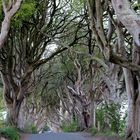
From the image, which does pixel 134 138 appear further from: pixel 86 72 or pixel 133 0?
pixel 86 72

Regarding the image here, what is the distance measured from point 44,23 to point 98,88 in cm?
706

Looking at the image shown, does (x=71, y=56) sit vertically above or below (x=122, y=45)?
above

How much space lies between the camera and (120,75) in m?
21.2

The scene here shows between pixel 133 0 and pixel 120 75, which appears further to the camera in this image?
pixel 120 75

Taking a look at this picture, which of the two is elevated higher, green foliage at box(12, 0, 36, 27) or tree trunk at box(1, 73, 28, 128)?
green foliage at box(12, 0, 36, 27)

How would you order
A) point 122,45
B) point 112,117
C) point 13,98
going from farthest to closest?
point 13,98 < point 112,117 < point 122,45

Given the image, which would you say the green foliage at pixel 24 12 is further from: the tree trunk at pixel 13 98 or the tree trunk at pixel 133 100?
→ the tree trunk at pixel 133 100

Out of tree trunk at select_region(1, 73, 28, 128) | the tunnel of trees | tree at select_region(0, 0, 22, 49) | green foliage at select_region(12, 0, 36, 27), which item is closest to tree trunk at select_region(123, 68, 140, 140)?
the tunnel of trees

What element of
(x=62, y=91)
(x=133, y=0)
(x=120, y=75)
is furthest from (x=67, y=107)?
(x=133, y=0)

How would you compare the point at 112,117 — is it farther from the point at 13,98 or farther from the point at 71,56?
the point at 71,56

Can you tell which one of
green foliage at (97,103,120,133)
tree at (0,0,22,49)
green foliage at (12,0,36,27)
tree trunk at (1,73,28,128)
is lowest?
green foliage at (97,103,120,133)

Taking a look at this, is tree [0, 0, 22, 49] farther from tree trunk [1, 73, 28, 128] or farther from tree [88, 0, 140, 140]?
tree trunk [1, 73, 28, 128]

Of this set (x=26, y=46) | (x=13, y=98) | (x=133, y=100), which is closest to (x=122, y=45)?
(x=133, y=100)

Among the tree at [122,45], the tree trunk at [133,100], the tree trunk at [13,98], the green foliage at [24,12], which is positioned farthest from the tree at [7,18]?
the tree trunk at [13,98]
